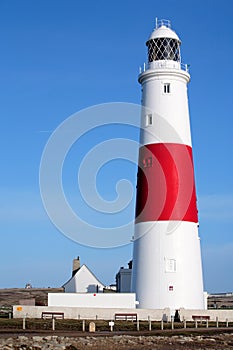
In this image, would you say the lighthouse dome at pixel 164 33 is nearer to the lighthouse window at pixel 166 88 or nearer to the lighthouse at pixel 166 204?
the lighthouse at pixel 166 204

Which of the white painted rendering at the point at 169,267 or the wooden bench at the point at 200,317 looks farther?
the white painted rendering at the point at 169,267

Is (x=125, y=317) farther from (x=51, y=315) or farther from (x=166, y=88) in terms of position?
(x=166, y=88)

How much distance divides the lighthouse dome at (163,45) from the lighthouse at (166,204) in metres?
0.46

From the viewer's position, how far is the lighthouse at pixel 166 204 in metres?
32.8

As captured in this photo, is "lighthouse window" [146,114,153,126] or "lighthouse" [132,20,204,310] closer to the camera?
"lighthouse" [132,20,204,310]

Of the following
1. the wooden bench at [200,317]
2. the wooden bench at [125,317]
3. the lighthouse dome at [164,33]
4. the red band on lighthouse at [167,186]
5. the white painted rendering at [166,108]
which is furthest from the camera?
the lighthouse dome at [164,33]

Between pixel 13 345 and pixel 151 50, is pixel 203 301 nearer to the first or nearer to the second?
pixel 151 50

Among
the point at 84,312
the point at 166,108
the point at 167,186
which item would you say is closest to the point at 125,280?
the point at 84,312

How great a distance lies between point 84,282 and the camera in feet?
142

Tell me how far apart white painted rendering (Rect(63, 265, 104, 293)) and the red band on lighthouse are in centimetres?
1062

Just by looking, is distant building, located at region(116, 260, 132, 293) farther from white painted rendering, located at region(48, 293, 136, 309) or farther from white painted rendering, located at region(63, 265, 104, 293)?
white painted rendering, located at region(48, 293, 136, 309)

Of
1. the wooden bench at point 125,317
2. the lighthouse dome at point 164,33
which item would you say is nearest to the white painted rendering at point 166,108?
the lighthouse dome at point 164,33

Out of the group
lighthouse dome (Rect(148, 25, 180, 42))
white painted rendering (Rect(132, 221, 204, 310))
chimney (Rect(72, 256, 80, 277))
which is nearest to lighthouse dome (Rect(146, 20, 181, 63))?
lighthouse dome (Rect(148, 25, 180, 42))

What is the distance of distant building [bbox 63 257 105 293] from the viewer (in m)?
42.9
